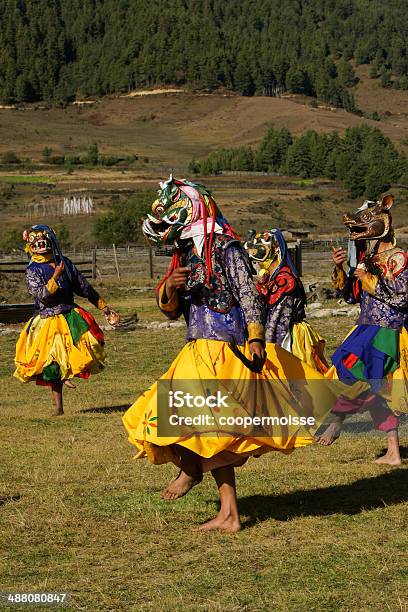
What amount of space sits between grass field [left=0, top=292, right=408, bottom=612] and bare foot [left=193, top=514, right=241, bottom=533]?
0.21 feet

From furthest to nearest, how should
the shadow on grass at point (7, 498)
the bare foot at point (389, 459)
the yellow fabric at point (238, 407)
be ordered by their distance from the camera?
the bare foot at point (389, 459), the shadow on grass at point (7, 498), the yellow fabric at point (238, 407)

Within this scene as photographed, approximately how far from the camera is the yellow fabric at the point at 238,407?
6.86 m

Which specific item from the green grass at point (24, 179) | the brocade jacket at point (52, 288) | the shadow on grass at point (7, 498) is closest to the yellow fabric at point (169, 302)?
the shadow on grass at point (7, 498)

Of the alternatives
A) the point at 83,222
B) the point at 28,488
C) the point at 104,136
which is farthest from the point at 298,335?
the point at 104,136

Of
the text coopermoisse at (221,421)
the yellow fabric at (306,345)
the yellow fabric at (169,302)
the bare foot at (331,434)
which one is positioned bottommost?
the bare foot at (331,434)

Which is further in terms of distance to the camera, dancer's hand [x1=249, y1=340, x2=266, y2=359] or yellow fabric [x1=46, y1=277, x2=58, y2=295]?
yellow fabric [x1=46, y1=277, x2=58, y2=295]

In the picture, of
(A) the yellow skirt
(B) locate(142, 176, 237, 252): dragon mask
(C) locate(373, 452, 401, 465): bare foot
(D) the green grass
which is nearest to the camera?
(B) locate(142, 176, 237, 252): dragon mask

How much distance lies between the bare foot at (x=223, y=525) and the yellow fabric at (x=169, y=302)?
1354 mm

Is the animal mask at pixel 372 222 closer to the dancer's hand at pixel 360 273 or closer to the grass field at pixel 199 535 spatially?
the dancer's hand at pixel 360 273

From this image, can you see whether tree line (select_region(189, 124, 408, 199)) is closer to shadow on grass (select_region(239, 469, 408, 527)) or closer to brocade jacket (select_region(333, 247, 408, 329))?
brocade jacket (select_region(333, 247, 408, 329))

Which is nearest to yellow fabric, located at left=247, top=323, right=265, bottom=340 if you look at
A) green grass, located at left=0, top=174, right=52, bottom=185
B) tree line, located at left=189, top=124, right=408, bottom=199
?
tree line, located at left=189, top=124, right=408, bottom=199

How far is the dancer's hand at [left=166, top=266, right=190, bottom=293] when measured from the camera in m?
7.06

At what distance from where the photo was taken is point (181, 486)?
7539 mm

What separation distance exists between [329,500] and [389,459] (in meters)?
1.45
